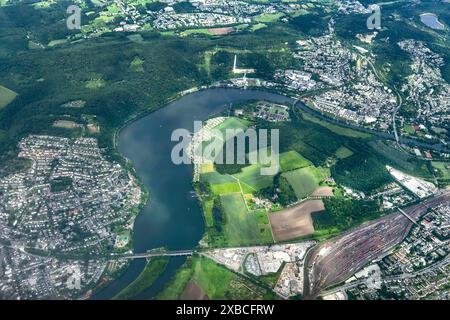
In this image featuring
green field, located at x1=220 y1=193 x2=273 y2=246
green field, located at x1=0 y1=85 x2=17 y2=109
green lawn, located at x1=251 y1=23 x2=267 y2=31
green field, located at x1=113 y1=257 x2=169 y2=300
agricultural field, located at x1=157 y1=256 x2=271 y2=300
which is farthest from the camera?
green lawn, located at x1=251 y1=23 x2=267 y2=31

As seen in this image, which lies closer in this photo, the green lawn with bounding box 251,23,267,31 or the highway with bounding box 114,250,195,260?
the highway with bounding box 114,250,195,260

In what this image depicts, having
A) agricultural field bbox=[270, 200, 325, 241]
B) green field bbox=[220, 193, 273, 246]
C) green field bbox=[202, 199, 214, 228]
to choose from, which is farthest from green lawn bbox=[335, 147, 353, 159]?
green field bbox=[202, 199, 214, 228]

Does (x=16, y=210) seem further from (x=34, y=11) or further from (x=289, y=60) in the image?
(x=34, y=11)

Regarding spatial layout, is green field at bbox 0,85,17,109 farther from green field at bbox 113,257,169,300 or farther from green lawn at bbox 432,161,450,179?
green lawn at bbox 432,161,450,179

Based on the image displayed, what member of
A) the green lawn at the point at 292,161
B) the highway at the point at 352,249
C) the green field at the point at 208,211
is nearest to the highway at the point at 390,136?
the green lawn at the point at 292,161

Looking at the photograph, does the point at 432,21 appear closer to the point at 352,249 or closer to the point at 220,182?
the point at 220,182

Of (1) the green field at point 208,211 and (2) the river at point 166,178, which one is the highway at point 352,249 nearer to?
(1) the green field at point 208,211
